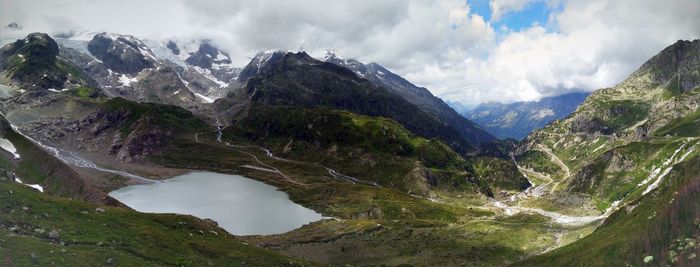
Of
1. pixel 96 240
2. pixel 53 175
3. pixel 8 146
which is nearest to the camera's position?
pixel 96 240

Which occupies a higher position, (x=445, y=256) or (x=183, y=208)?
(x=183, y=208)

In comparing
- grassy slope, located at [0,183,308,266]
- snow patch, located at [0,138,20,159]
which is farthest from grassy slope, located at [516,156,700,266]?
snow patch, located at [0,138,20,159]

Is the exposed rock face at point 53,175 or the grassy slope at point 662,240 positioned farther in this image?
the exposed rock face at point 53,175

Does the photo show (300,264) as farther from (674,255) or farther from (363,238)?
(363,238)

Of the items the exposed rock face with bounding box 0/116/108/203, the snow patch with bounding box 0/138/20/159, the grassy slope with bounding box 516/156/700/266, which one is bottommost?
the grassy slope with bounding box 516/156/700/266

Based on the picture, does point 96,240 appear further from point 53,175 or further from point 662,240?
point 53,175

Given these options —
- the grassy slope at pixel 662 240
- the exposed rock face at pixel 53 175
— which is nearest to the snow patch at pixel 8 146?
the exposed rock face at pixel 53 175

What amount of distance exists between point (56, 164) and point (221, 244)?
124767 mm

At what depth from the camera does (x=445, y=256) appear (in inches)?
5281

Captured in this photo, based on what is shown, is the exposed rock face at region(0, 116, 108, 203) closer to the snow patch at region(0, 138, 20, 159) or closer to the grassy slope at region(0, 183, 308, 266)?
the snow patch at region(0, 138, 20, 159)

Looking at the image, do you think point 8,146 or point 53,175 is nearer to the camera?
point 53,175

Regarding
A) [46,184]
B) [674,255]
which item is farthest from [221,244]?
[46,184]

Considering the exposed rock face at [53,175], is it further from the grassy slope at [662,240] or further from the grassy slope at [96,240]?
the grassy slope at [662,240]

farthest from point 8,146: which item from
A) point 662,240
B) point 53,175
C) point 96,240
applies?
point 662,240
